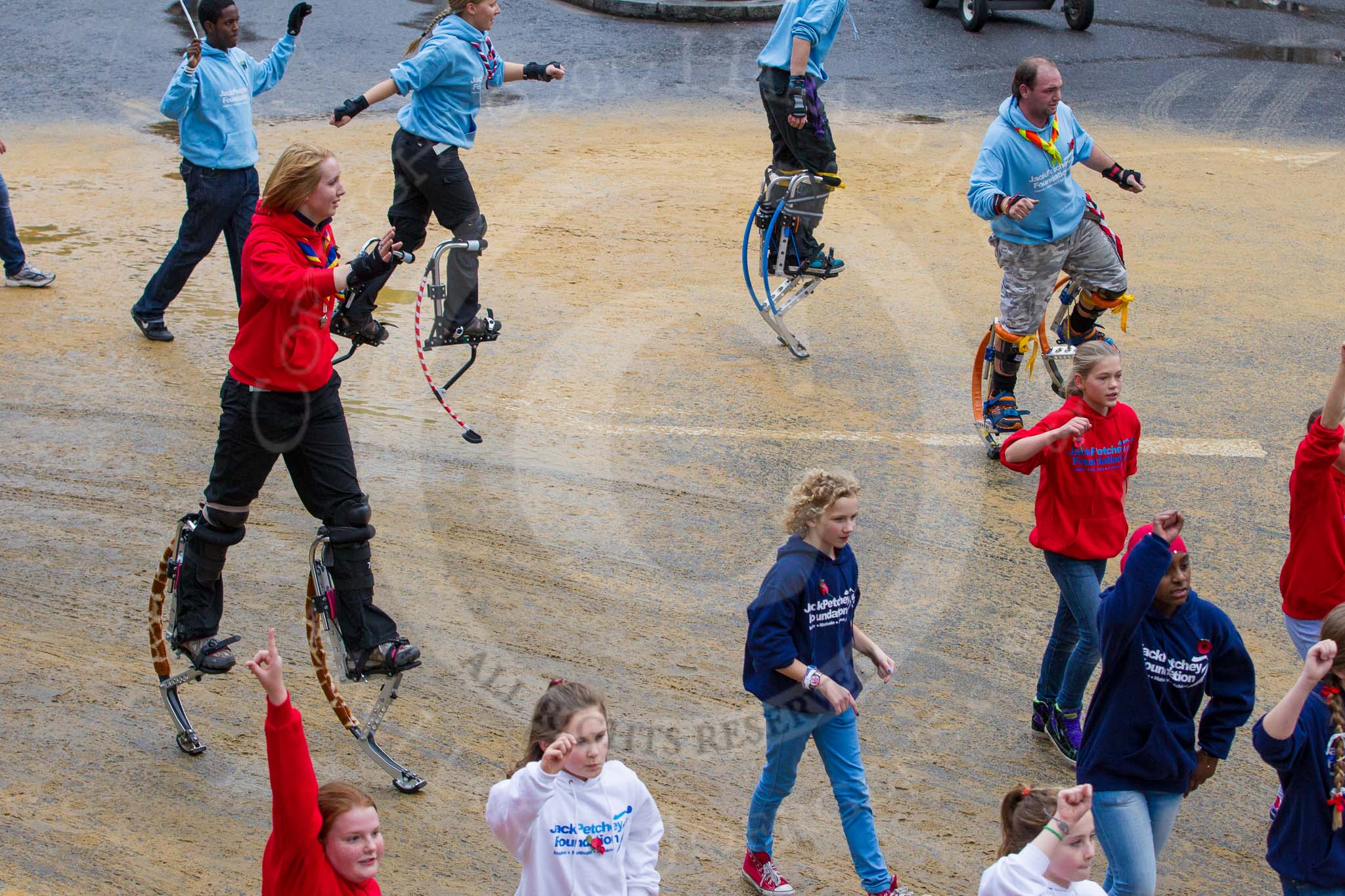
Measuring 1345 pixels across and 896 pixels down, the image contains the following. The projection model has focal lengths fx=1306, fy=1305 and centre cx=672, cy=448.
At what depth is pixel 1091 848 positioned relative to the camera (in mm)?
3289

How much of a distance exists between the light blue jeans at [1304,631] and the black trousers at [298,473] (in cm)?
332

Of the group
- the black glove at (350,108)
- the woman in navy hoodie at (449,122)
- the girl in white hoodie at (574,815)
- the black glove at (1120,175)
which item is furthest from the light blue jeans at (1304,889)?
the black glove at (350,108)

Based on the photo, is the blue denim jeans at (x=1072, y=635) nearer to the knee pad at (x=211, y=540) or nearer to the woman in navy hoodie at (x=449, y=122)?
the knee pad at (x=211, y=540)

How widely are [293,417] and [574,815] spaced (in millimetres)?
1991

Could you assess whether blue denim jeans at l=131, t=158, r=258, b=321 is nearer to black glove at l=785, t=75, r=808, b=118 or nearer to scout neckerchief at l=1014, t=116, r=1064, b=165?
black glove at l=785, t=75, r=808, b=118

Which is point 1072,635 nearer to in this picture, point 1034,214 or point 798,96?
point 1034,214

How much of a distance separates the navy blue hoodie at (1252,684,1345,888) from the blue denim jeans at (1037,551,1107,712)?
117cm

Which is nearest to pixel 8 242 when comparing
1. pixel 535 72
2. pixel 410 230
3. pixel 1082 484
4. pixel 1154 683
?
pixel 410 230

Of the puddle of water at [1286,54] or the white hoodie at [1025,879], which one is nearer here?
the white hoodie at [1025,879]

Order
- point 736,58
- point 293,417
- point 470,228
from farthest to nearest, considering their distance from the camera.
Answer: point 736,58 < point 470,228 < point 293,417

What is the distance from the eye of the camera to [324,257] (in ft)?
15.6

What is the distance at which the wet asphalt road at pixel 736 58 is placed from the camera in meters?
14.3

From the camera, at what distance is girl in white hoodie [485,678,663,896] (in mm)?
3402

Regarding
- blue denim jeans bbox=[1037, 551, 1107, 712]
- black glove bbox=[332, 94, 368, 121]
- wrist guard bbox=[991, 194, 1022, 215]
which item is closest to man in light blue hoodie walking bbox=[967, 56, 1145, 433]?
wrist guard bbox=[991, 194, 1022, 215]
